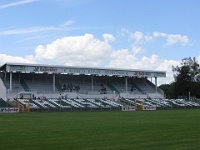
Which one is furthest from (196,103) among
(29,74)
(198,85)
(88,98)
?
(29,74)

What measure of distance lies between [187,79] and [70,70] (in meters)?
39.7

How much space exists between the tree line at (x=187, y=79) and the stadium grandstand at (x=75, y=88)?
9.86 metres

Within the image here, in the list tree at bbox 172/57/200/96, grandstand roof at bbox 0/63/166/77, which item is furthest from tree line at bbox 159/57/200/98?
grandstand roof at bbox 0/63/166/77

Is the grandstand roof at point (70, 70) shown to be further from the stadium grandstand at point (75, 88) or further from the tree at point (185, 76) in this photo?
the tree at point (185, 76)

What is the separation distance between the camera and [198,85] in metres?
103

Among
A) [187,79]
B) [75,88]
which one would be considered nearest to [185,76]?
[187,79]

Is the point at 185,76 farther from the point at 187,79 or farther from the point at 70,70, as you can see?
the point at 70,70

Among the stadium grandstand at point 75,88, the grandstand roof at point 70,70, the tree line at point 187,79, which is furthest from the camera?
the tree line at point 187,79

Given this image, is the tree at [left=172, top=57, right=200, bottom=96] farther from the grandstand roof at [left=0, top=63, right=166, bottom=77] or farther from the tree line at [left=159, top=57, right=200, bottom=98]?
the grandstand roof at [left=0, top=63, right=166, bottom=77]

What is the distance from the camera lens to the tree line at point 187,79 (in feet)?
339

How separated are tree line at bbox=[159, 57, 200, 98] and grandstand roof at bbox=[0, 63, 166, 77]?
43.6ft

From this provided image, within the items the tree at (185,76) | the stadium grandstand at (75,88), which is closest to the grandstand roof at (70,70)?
the stadium grandstand at (75,88)

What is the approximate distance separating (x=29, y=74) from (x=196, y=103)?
39412mm

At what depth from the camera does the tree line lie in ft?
339
